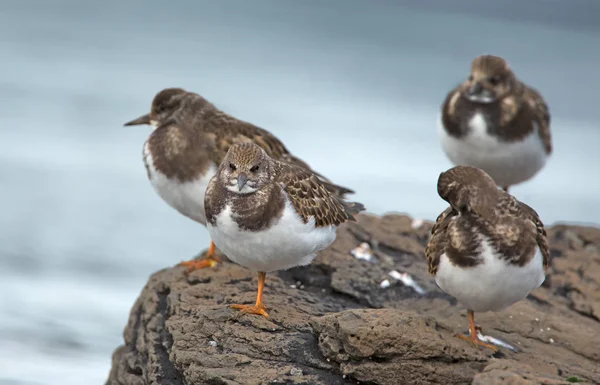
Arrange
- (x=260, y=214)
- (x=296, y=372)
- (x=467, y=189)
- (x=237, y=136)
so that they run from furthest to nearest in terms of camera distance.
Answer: (x=237, y=136)
(x=260, y=214)
(x=467, y=189)
(x=296, y=372)

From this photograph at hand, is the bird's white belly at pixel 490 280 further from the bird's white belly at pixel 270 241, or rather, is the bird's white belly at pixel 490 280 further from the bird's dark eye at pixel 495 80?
the bird's dark eye at pixel 495 80

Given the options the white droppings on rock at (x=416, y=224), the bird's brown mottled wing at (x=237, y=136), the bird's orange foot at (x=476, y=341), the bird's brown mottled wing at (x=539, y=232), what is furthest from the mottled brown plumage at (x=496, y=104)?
the bird's orange foot at (x=476, y=341)

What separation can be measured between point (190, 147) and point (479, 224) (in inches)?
97.3

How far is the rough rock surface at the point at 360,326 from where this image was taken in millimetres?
4750

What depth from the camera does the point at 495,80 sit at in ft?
25.7

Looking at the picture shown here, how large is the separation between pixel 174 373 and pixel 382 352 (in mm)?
1282

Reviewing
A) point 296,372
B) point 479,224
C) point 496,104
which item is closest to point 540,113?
point 496,104

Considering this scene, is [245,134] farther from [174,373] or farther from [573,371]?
[573,371]

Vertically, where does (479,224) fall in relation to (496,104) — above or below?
below

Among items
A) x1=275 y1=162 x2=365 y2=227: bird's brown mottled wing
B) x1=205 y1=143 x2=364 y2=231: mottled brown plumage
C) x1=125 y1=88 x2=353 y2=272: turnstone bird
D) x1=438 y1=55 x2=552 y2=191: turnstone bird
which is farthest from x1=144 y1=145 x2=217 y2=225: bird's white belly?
x1=438 y1=55 x2=552 y2=191: turnstone bird

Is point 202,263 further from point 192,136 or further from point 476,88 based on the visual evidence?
point 476,88

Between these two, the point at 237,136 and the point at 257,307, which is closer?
the point at 257,307

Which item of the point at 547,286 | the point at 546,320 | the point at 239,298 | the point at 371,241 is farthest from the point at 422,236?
the point at 239,298

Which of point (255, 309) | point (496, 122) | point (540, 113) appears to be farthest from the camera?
point (540, 113)
